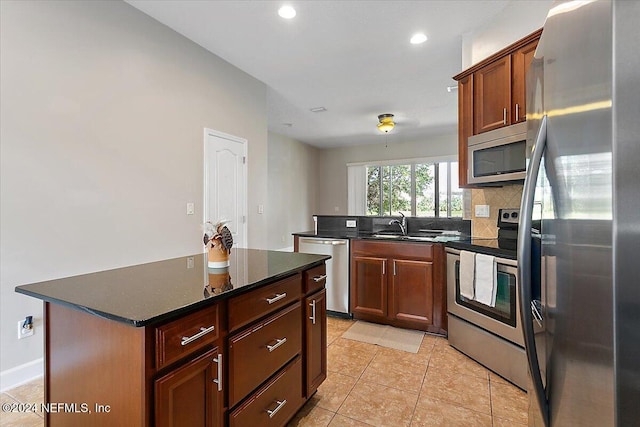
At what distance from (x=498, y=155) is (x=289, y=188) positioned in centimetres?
559

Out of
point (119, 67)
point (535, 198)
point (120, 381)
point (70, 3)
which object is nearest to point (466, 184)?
point (535, 198)

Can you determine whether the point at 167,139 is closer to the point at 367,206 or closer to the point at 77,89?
the point at 77,89

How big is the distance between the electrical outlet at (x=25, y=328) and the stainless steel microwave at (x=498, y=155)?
136 inches

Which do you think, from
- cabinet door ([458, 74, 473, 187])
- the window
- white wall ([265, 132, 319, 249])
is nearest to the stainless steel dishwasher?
cabinet door ([458, 74, 473, 187])

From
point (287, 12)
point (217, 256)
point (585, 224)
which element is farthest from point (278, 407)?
point (287, 12)

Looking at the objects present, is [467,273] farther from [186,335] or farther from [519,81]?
[186,335]

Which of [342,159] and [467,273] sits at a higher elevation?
[342,159]

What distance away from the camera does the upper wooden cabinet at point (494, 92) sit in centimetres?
229

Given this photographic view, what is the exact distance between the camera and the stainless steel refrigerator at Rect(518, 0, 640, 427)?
0.46m

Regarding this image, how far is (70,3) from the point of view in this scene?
2311 millimetres

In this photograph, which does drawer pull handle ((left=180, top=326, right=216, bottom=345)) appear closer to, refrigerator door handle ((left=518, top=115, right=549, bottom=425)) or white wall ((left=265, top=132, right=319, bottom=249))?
refrigerator door handle ((left=518, top=115, right=549, bottom=425))

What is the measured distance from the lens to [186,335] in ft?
3.50

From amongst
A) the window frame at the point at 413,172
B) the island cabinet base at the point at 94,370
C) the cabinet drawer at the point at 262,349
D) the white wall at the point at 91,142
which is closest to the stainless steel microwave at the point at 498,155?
the cabinet drawer at the point at 262,349

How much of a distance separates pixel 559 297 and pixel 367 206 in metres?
7.67
